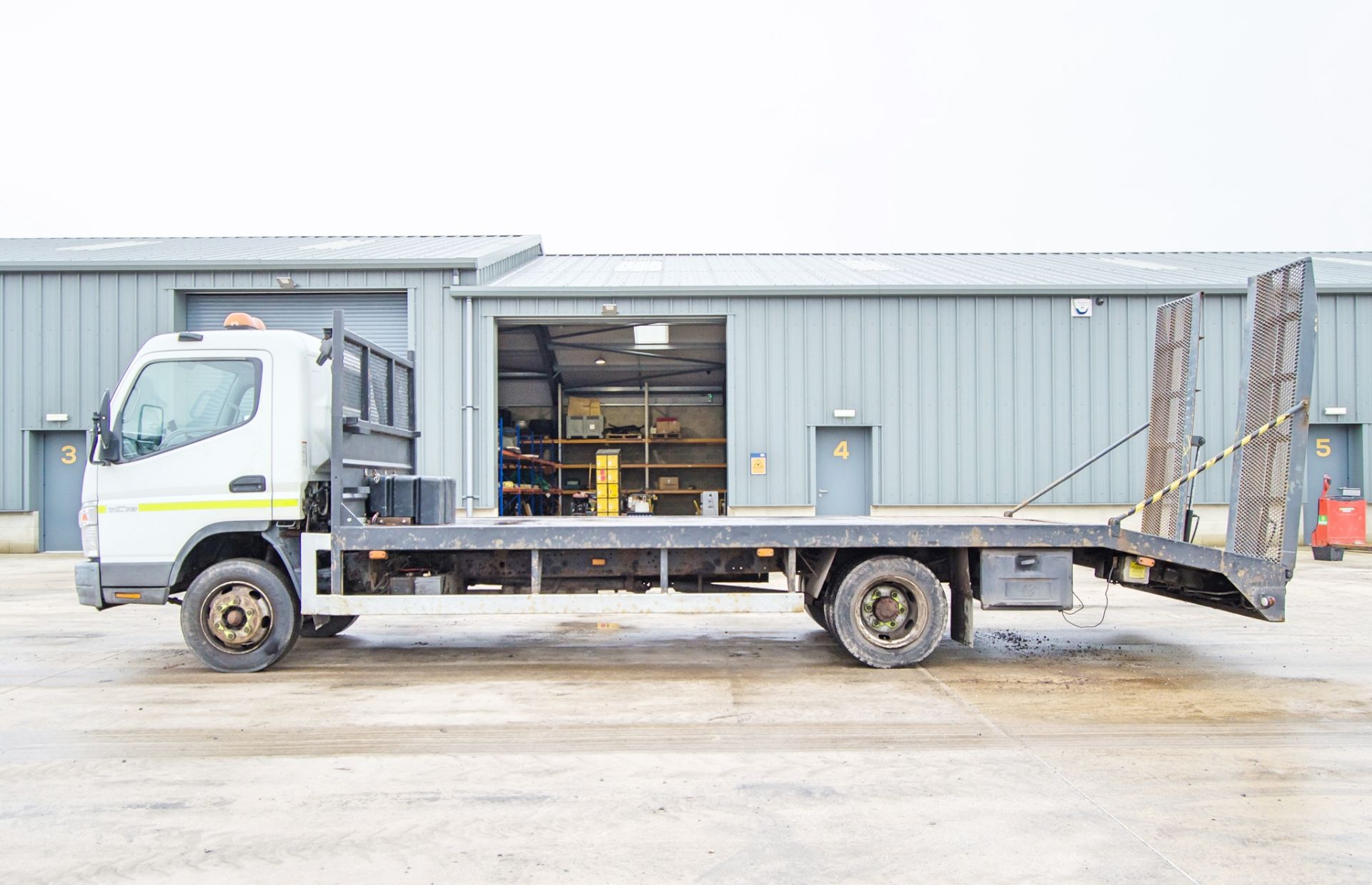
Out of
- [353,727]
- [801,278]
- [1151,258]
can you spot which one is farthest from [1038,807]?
[1151,258]

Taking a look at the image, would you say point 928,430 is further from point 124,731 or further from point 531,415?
point 124,731

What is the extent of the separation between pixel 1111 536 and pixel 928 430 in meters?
10.2

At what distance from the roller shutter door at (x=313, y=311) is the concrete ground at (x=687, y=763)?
9.81 metres

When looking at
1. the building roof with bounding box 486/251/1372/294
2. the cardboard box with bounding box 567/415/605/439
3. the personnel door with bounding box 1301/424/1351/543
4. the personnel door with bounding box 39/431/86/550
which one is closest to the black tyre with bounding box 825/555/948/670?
the building roof with bounding box 486/251/1372/294

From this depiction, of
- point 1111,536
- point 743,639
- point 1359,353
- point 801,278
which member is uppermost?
point 801,278

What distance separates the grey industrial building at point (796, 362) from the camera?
16.8 m

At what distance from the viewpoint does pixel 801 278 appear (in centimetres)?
1806

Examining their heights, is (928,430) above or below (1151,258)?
below

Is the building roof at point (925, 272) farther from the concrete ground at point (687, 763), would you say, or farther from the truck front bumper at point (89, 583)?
the truck front bumper at point (89, 583)

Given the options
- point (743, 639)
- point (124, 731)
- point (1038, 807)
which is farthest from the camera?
point (743, 639)

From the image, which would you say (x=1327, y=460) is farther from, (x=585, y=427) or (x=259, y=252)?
(x=259, y=252)

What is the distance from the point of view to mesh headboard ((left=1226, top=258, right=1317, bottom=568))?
6.69m

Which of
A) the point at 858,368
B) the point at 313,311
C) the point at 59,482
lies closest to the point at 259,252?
the point at 313,311

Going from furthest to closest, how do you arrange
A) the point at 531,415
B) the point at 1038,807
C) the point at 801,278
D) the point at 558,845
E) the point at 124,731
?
the point at 531,415
the point at 801,278
the point at 124,731
the point at 1038,807
the point at 558,845
